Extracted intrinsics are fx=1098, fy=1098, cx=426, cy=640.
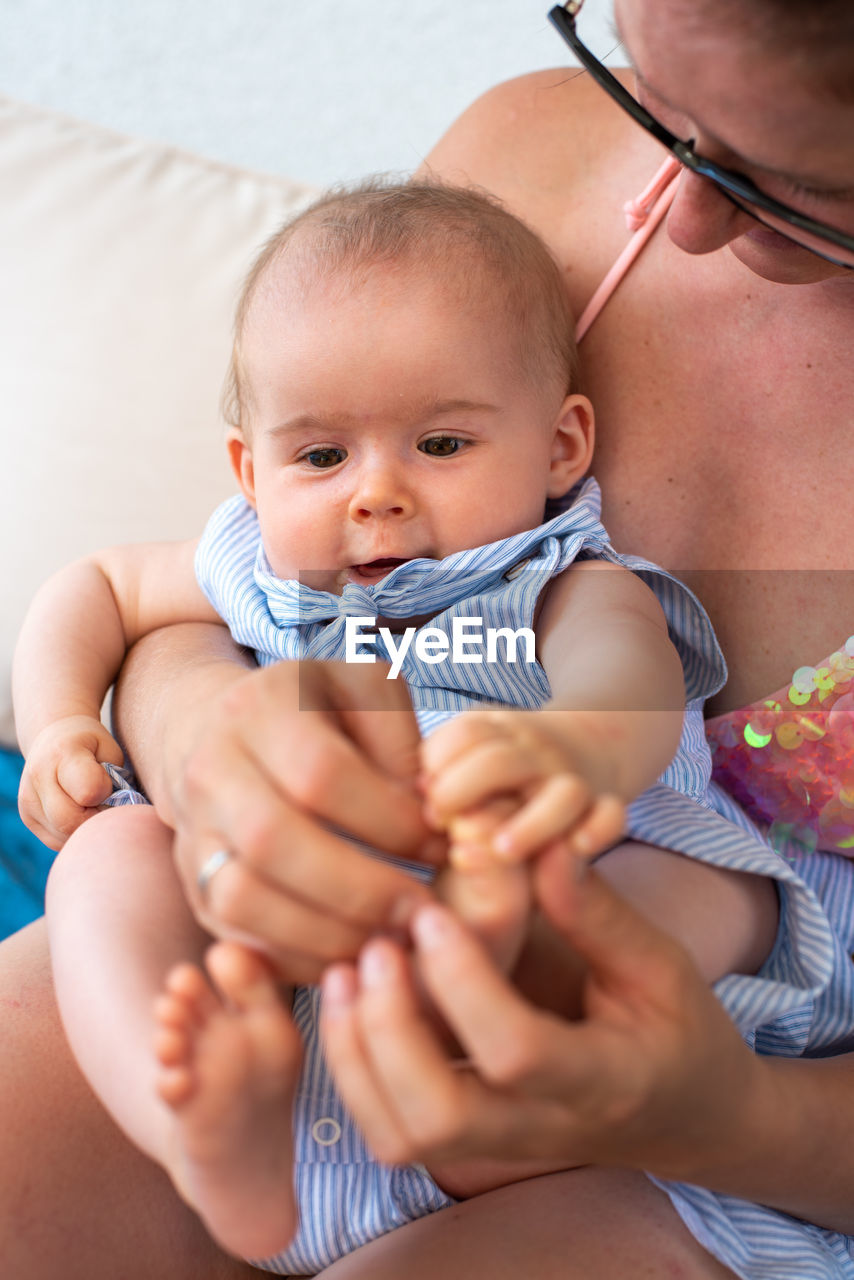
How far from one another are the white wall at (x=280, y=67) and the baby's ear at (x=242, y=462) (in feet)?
3.15

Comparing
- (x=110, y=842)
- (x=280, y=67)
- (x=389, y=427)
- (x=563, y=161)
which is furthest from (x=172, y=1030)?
(x=280, y=67)

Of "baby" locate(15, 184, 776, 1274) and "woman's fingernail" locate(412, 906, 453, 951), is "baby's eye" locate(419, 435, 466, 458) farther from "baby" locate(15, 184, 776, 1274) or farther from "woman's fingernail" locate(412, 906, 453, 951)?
"woman's fingernail" locate(412, 906, 453, 951)

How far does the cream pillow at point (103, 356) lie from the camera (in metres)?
1.27

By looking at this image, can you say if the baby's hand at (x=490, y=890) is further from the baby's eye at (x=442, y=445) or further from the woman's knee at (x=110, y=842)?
the baby's eye at (x=442, y=445)

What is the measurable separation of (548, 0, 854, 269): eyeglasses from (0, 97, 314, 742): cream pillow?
65cm

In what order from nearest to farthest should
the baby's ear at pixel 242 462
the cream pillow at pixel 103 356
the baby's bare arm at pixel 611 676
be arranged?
the baby's bare arm at pixel 611 676 → the baby's ear at pixel 242 462 → the cream pillow at pixel 103 356

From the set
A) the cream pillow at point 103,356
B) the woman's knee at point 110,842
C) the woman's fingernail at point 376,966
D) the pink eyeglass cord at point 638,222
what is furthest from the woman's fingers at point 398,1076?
the cream pillow at point 103,356

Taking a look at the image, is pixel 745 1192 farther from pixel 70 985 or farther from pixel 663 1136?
pixel 70 985

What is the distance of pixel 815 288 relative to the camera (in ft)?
3.11

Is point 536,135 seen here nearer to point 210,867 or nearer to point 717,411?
point 717,411

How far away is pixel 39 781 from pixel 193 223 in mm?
842

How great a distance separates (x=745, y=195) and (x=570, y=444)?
1.10 feet

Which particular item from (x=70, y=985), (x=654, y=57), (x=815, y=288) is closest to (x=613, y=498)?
(x=815, y=288)

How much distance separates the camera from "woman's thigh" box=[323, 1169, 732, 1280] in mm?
657
